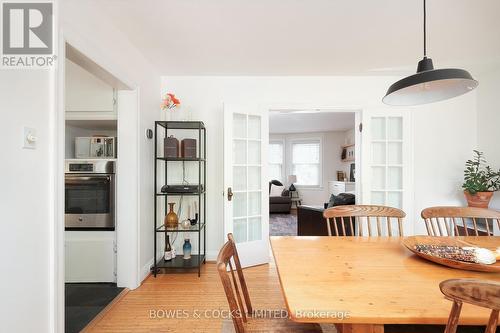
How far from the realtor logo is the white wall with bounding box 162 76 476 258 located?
1.74 meters

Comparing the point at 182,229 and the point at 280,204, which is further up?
the point at 182,229

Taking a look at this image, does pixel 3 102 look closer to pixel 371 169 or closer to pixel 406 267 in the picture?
pixel 406 267

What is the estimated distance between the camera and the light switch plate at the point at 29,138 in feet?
4.06

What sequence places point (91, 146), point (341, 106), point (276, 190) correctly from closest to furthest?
point (91, 146) < point (341, 106) < point (276, 190)

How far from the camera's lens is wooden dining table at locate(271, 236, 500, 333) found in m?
0.79

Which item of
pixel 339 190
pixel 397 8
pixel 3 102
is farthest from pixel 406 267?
pixel 339 190

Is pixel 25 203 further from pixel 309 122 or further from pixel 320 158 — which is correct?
pixel 320 158

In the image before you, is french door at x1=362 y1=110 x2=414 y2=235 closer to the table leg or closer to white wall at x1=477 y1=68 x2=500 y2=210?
white wall at x1=477 y1=68 x2=500 y2=210

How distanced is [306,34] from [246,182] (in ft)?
5.73

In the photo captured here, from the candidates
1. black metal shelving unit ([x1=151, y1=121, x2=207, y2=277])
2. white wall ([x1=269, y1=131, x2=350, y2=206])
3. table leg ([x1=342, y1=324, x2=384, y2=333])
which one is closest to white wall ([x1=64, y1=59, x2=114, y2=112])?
black metal shelving unit ([x1=151, y1=121, x2=207, y2=277])

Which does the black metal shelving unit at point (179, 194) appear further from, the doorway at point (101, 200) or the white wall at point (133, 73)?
the doorway at point (101, 200)

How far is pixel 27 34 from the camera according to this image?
1.36 m

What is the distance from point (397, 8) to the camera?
1829 millimetres

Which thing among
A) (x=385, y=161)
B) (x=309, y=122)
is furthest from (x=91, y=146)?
(x=309, y=122)
